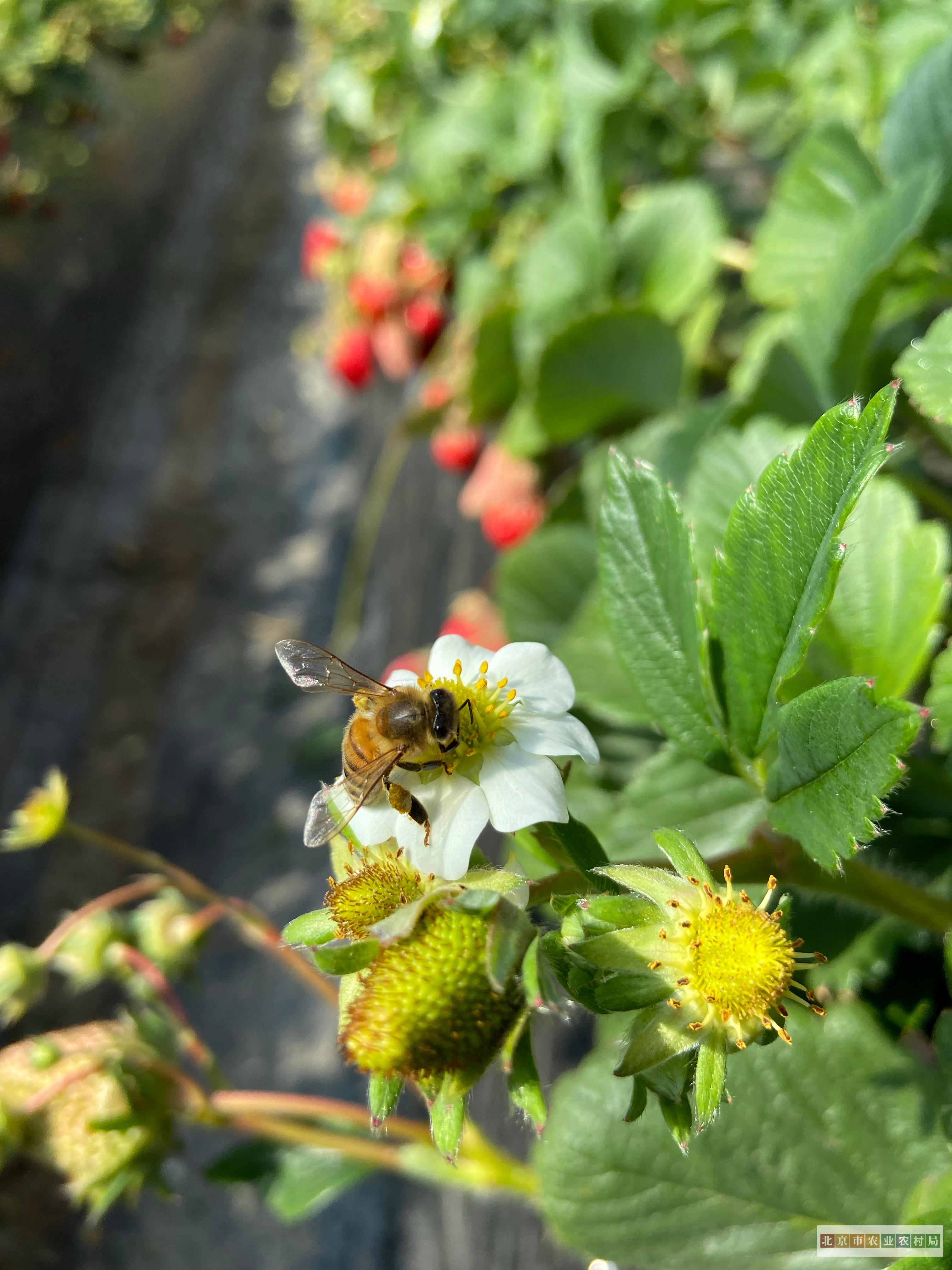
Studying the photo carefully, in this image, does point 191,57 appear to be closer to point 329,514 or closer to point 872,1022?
point 329,514

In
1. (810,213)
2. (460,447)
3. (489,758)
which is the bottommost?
(460,447)

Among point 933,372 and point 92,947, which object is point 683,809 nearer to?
point 933,372

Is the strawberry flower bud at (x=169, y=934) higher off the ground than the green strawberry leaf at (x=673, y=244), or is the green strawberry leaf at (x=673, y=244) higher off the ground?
the green strawberry leaf at (x=673, y=244)

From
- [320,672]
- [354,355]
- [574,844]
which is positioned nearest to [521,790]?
[574,844]

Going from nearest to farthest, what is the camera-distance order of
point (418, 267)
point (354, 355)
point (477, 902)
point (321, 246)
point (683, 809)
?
point (477, 902) < point (683, 809) < point (418, 267) < point (354, 355) < point (321, 246)

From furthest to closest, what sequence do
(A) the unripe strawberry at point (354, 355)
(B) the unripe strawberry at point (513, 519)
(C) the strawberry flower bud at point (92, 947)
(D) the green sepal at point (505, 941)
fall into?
1. (A) the unripe strawberry at point (354, 355)
2. (B) the unripe strawberry at point (513, 519)
3. (C) the strawberry flower bud at point (92, 947)
4. (D) the green sepal at point (505, 941)

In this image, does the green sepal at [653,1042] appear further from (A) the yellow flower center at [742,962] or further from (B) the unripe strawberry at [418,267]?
(B) the unripe strawberry at [418,267]

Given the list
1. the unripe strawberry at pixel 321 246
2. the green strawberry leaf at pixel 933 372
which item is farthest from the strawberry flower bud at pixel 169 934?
the unripe strawberry at pixel 321 246

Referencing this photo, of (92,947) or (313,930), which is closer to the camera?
(313,930)
